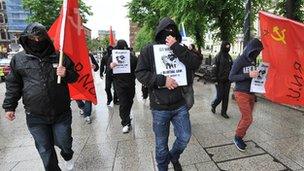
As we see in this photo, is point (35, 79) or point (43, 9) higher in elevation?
point (43, 9)

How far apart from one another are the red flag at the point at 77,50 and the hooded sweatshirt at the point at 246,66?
7.49 ft

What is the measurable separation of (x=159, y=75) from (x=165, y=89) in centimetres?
20

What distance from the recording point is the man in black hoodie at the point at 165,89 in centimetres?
386

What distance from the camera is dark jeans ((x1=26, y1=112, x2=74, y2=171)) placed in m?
4.04

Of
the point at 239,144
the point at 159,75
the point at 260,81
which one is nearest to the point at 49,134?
the point at 159,75

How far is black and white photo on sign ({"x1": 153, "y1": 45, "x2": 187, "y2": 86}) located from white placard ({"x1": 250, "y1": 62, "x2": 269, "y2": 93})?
1.67m

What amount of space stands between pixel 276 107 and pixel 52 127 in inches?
244

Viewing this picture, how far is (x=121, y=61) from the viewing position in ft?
23.6

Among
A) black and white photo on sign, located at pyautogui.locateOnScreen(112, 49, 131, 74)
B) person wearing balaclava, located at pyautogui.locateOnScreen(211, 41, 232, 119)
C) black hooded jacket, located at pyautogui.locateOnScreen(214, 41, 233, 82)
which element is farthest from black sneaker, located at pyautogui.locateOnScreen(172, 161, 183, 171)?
black hooded jacket, located at pyautogui.locateOnScreen(214, 41, 233, 82)

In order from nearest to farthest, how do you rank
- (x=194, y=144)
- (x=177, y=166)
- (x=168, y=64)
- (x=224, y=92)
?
(x=168, y=64) < (x=177, y=166) < (x=194, y=144) < (x=224, y=92)

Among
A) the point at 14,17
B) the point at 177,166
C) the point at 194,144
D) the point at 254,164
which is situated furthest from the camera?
the point at 14,17

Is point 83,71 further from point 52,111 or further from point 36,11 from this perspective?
point 36,11

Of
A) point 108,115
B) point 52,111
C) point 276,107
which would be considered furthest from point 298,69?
point 108,115

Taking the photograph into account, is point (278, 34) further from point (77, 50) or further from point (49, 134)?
point (49, 134)
